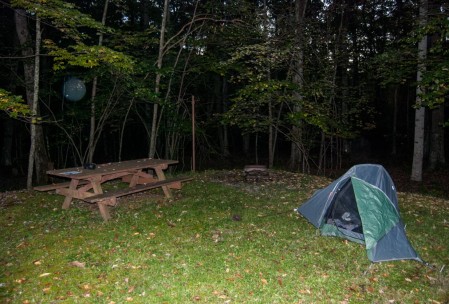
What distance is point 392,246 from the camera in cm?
503

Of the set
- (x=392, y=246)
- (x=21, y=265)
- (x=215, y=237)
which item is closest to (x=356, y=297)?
(x=392, y=246)

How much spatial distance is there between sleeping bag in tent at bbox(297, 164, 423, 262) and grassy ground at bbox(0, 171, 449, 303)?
20 cm

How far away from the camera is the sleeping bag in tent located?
197 inches

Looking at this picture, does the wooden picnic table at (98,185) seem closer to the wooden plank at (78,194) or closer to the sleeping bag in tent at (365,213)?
the wooden plank at (78,194)

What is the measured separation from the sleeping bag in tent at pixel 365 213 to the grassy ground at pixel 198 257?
0.66 feet

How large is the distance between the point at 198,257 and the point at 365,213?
2.68 metres

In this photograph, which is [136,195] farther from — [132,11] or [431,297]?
[132,11]

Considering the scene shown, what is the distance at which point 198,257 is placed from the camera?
15.9 feet

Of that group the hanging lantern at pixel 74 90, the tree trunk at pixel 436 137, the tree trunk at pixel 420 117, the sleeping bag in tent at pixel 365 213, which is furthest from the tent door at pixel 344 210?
the hanging lantern at pixel 74 90

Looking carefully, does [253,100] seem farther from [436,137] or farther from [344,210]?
[436,137]

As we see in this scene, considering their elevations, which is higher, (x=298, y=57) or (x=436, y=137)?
(x=298, y=57)

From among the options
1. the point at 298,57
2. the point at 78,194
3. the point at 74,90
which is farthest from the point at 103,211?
the point at 74,90

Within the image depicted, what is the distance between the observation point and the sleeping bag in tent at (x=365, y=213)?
501cm

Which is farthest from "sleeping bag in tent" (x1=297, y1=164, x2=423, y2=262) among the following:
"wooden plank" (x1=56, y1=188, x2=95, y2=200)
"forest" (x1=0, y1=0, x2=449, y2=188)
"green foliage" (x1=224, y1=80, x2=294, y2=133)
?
"green foliage" (x1=224, y1=80, x2=294, y2=133)
